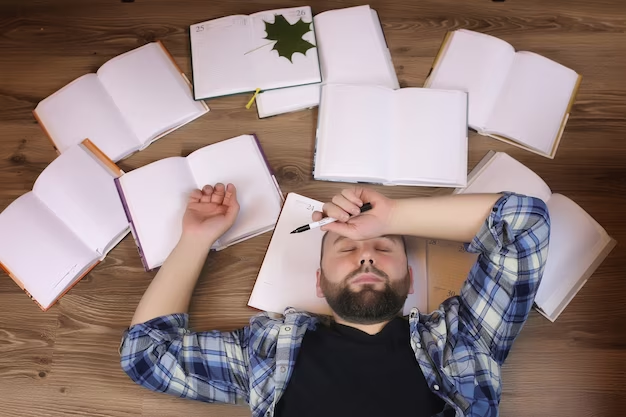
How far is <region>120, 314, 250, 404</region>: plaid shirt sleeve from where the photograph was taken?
1.04 m

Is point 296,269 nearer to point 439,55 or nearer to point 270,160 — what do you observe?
point 270,160

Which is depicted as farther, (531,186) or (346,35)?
(346,35)

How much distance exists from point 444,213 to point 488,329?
8.8 inches

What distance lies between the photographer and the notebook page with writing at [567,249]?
1.14 metres

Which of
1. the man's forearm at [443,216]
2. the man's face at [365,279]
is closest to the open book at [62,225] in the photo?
the man's face at [365,279]

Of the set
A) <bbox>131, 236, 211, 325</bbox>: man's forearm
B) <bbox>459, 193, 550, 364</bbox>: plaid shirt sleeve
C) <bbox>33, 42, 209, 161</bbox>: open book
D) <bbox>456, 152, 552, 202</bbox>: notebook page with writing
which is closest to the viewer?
<bbox>459, 193, 550, 364</bbox>: plaid shirt sleeve

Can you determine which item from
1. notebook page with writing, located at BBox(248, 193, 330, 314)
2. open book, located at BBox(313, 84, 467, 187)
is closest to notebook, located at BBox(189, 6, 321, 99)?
open book, located at BBox(313, 84, 467, 187)

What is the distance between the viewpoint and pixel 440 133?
4.09 ft

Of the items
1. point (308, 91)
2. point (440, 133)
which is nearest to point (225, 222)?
point (308, 91)

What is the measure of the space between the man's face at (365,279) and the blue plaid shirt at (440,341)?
0.07 metres

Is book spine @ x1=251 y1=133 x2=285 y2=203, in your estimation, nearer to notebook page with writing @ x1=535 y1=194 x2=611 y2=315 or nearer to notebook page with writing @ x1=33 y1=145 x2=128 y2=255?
notebook page with writing @ x1=33 y1=145 x2=128 y2=255

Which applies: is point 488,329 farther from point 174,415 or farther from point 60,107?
point 60,107

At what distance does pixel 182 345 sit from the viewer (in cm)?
107

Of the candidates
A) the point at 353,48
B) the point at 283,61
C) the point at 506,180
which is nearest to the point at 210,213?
the point at 283,61
